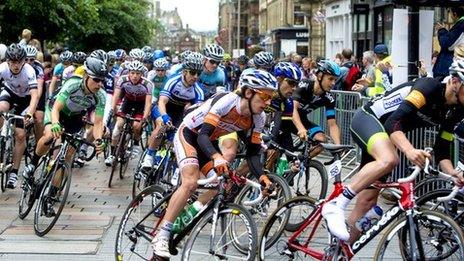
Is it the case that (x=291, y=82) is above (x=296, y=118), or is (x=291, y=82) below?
above

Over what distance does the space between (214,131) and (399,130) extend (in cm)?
162

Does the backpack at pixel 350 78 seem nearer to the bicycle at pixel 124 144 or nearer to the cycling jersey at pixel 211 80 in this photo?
the cycling jersey at pixel 211 80

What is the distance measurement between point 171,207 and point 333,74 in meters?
3.44

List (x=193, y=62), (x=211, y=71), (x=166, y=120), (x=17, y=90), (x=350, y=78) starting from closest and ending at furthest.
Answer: (x=166, y=120)
(x=193, y=62)
(x=17, y=90)
(x=211, y=71)
(x=350, y=78)

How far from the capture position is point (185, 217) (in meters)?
7.19

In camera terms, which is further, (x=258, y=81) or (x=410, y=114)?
(x=258, y=81)

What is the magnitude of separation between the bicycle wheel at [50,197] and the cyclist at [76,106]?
0.23 meters

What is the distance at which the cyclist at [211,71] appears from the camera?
12094mm

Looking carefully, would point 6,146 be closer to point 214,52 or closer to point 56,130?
point 56,130

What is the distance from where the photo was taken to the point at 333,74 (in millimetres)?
9812

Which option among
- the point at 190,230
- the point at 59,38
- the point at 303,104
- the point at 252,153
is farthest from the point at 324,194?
the point at 59,38

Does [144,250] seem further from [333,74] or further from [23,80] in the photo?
[23,80]

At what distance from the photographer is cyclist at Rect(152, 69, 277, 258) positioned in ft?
22.8

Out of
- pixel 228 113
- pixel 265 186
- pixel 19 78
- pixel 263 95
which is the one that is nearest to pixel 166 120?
pixel 19 78
